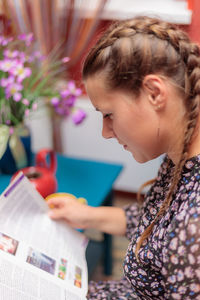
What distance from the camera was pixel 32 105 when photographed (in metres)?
1.22

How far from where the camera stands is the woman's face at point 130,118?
67 cm

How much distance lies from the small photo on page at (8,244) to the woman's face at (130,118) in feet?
1.11

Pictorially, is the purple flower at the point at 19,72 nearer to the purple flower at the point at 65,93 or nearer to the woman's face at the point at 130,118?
the purple flower at the point at 65,93

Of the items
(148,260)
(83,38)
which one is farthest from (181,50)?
(83,38)

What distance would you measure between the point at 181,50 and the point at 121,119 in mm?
167

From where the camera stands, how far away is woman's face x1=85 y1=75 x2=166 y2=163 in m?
0.67

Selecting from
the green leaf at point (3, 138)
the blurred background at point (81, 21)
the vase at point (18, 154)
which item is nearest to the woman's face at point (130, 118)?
the green leaf at point (3, 138)

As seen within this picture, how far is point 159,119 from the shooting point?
675 mm

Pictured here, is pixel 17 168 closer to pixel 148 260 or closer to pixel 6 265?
pixel 6 265

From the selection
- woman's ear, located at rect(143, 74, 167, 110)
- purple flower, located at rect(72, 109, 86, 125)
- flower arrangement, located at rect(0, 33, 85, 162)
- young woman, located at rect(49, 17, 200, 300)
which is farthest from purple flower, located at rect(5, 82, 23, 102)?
woman's ear, located at rect(143, 74, 167, 110)

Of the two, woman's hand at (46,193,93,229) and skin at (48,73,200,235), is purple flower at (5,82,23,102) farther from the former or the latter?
skin at (48,73,200,235)

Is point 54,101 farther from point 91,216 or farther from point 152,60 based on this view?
point 152,60

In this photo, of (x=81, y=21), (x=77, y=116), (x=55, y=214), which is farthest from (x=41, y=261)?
(x=81, y=21)

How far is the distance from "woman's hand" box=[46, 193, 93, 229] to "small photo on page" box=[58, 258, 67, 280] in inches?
4.5
